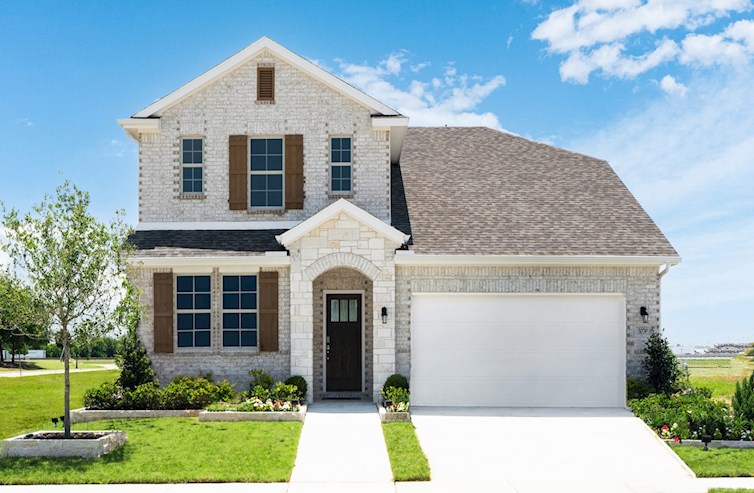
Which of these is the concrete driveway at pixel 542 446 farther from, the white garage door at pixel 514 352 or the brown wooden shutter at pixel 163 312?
the brown wooden shutter at pixel 163 312

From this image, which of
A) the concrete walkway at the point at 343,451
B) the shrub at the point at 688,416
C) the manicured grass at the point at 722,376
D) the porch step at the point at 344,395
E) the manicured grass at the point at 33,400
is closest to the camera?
the concrete walkway at the point at 343,451

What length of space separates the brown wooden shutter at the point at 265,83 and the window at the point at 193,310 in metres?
4.82

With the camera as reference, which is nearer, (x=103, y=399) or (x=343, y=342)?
(x=103, y=399)

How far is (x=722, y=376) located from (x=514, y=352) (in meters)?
13.6

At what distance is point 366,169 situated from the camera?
60.4 ft

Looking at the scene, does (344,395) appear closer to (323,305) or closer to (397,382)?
(323,305)

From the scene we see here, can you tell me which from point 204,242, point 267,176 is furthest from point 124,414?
point 267,176

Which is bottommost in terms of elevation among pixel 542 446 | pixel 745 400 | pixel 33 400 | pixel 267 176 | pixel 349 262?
pixel 33 400

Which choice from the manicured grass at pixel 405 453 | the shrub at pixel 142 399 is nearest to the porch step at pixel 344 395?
the manicured grass at pixel 405 453

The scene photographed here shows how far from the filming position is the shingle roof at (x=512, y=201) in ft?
57.7

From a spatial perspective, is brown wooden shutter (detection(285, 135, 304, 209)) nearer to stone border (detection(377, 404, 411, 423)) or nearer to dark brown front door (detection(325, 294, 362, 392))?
dark brown front door (detection(325, 294, 362, 392))

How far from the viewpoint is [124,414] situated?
1538cm

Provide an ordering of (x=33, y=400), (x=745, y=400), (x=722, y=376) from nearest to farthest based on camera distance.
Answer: (x=745, y=400), (x=33, y=400), (x=722, y=376)

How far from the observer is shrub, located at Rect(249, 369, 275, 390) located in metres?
16.4
